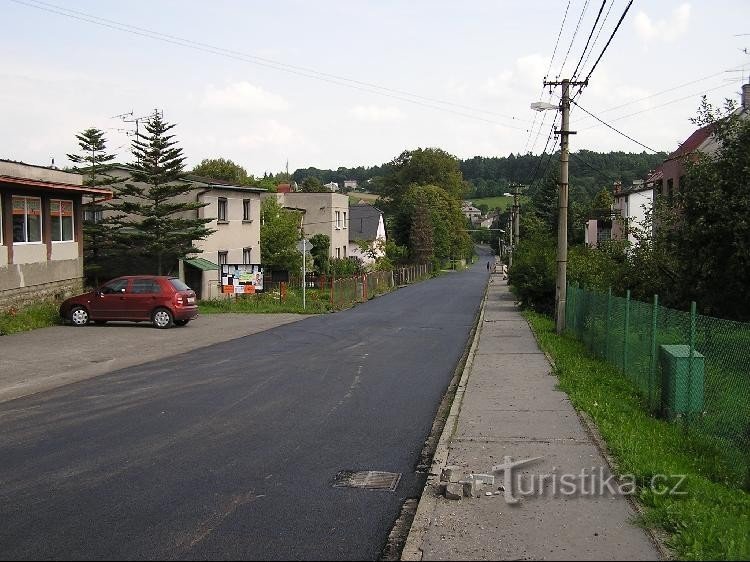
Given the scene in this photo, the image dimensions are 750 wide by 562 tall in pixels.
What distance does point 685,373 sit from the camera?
9.95 meters

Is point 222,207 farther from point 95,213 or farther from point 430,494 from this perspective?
point 430,494

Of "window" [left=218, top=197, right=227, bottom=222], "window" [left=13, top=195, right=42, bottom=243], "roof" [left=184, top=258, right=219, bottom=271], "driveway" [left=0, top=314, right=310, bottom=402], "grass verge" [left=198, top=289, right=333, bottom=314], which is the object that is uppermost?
"window" [left=218, top=197, right=227, bottom=222]

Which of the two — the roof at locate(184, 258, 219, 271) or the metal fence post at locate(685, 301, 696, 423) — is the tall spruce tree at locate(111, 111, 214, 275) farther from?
the metal fence post at locate(685, 301, 696, 423)

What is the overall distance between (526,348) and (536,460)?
11.9m

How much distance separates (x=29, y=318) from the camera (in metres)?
24.4

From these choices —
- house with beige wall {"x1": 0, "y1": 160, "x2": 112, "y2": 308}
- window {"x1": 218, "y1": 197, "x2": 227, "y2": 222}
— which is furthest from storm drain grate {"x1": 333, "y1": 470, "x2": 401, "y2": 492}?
window {"x1": 218, "y1": 197, "x2": 227, "y2": 222}

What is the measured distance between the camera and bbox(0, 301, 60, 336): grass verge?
2302 cm

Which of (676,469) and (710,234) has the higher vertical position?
(710,234)

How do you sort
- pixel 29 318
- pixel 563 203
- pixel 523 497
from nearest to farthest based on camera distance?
pixel 523 497 < pixel 563 203 < pixel 29 318

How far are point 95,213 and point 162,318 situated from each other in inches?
575

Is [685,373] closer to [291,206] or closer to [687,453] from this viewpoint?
[687,453]

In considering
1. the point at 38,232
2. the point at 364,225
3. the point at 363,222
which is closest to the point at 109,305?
the point at 38,232

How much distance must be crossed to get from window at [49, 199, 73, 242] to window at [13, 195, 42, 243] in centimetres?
88

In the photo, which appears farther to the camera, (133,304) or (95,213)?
(95,213)
